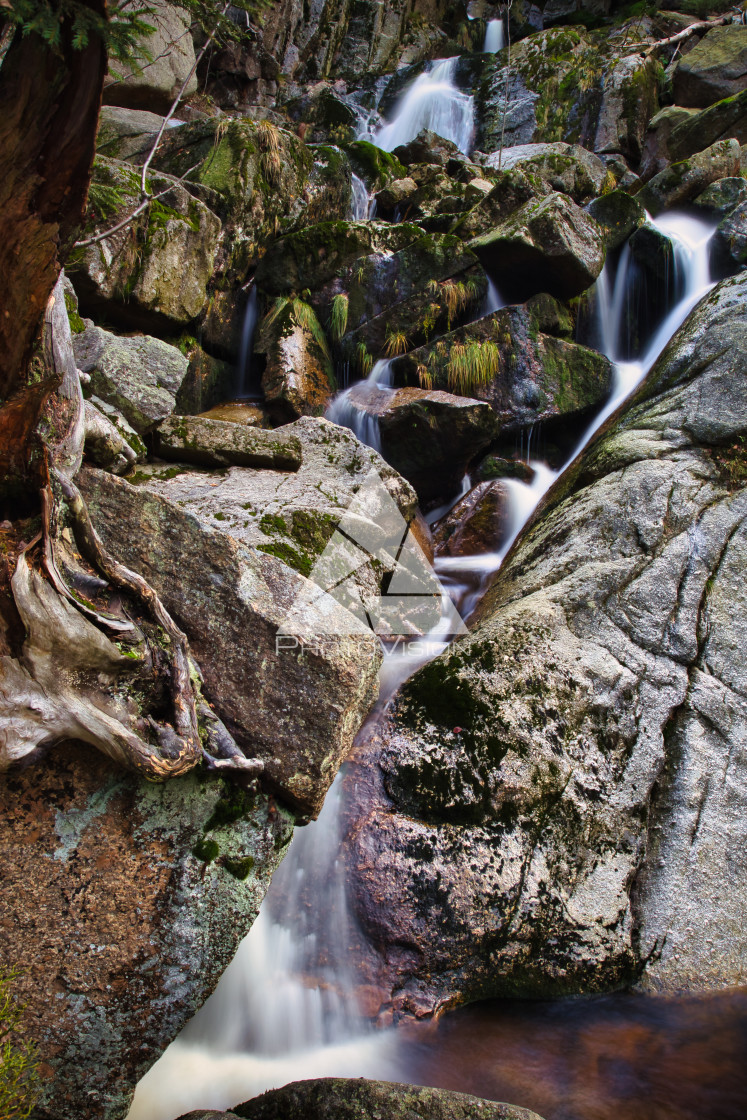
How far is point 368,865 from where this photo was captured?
3977mm

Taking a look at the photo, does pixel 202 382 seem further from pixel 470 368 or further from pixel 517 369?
pixel 517 369

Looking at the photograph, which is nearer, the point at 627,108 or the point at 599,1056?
the point at 599,1056

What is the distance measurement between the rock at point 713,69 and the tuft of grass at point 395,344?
47.9ft

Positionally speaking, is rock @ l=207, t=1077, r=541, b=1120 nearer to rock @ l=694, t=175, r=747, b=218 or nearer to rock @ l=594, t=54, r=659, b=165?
rock @ l=694, t=175, r=747, b=218

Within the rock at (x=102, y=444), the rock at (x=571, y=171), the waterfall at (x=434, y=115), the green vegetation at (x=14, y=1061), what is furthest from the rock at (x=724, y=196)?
the green vegetation at (x=14, y=1061)

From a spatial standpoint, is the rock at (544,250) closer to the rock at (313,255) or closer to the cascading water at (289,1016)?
the rock at (313,255)

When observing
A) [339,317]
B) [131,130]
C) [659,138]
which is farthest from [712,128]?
[131,130]

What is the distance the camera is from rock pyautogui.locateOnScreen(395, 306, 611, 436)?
10039 millimetres

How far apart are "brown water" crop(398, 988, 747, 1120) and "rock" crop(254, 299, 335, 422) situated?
7762 millimetres

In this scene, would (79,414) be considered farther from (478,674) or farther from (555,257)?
(555,257)

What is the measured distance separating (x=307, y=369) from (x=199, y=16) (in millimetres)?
6993

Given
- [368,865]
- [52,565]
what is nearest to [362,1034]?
[368,865]

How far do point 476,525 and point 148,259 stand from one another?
212 inches

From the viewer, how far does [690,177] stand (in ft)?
43.0
